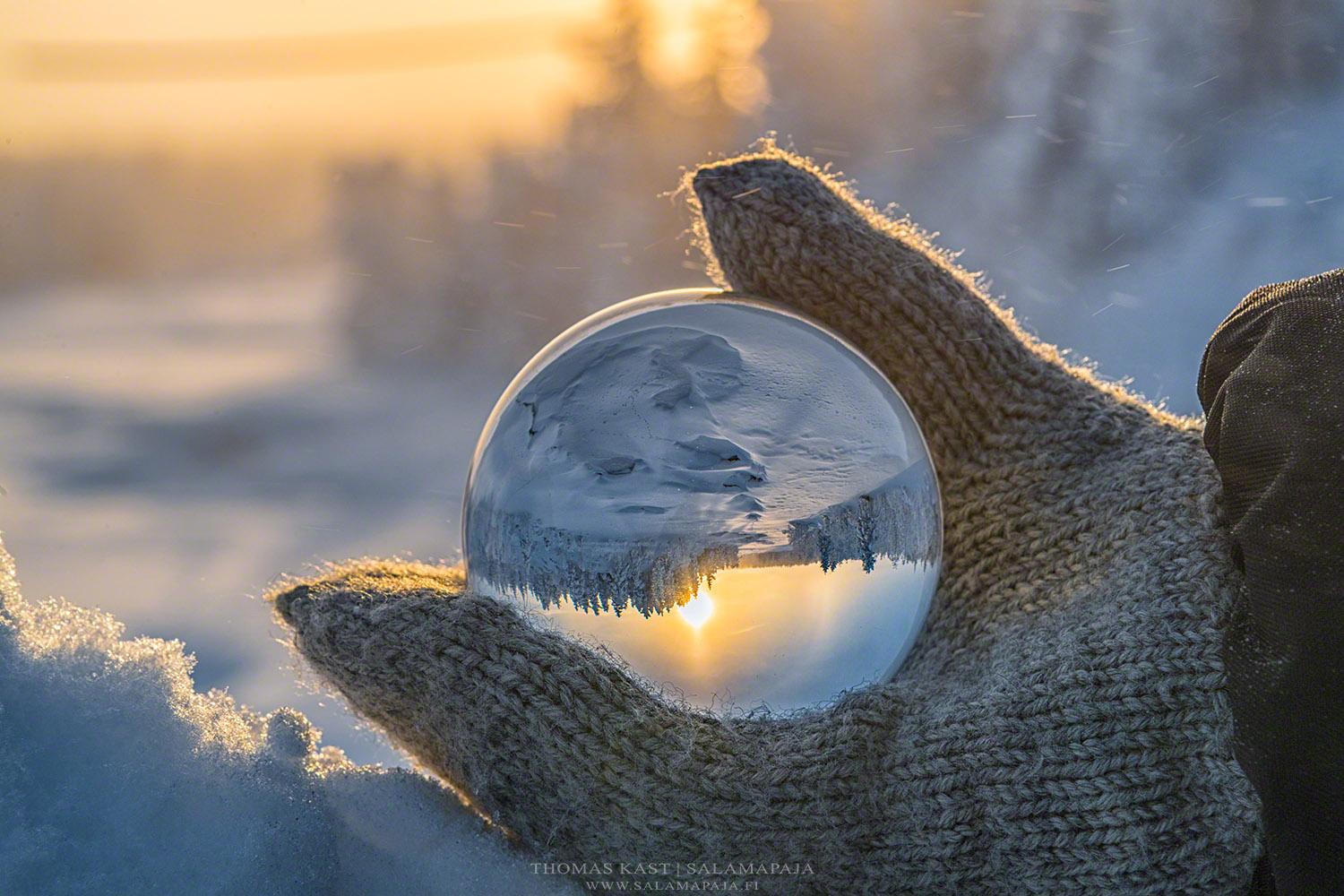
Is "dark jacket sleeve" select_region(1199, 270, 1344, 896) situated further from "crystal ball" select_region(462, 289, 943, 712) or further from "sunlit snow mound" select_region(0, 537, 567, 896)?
"sunlit snow mound" select_region(0, 537, 567, 896)

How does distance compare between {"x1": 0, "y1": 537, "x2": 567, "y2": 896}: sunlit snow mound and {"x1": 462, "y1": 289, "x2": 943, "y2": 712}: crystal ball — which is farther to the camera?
{"x1": 462, "y1": 289, "x2": 943, "y2": 712}: crystal ball

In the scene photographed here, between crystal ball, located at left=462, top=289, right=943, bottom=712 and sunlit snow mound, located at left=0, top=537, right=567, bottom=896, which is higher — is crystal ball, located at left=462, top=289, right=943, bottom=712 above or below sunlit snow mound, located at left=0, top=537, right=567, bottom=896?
above

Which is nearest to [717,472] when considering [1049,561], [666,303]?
[666,303]

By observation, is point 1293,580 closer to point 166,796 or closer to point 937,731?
point 937,731

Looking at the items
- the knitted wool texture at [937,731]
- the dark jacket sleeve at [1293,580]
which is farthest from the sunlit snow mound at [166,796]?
the dark jacket sleeve at [1293,580]

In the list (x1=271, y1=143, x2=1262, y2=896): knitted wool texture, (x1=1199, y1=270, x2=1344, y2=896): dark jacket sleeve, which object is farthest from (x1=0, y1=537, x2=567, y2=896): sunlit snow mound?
(x1=1199, y1=270, x2=1344, y2=896): dark jacket sleeve

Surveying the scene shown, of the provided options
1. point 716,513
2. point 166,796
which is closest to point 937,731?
point 716,513

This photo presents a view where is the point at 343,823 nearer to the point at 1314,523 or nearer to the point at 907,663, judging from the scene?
the point at 907,663

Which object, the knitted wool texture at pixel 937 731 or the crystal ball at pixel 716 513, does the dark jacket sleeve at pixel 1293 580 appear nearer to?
the knitted wool texture at pixel 937 731
